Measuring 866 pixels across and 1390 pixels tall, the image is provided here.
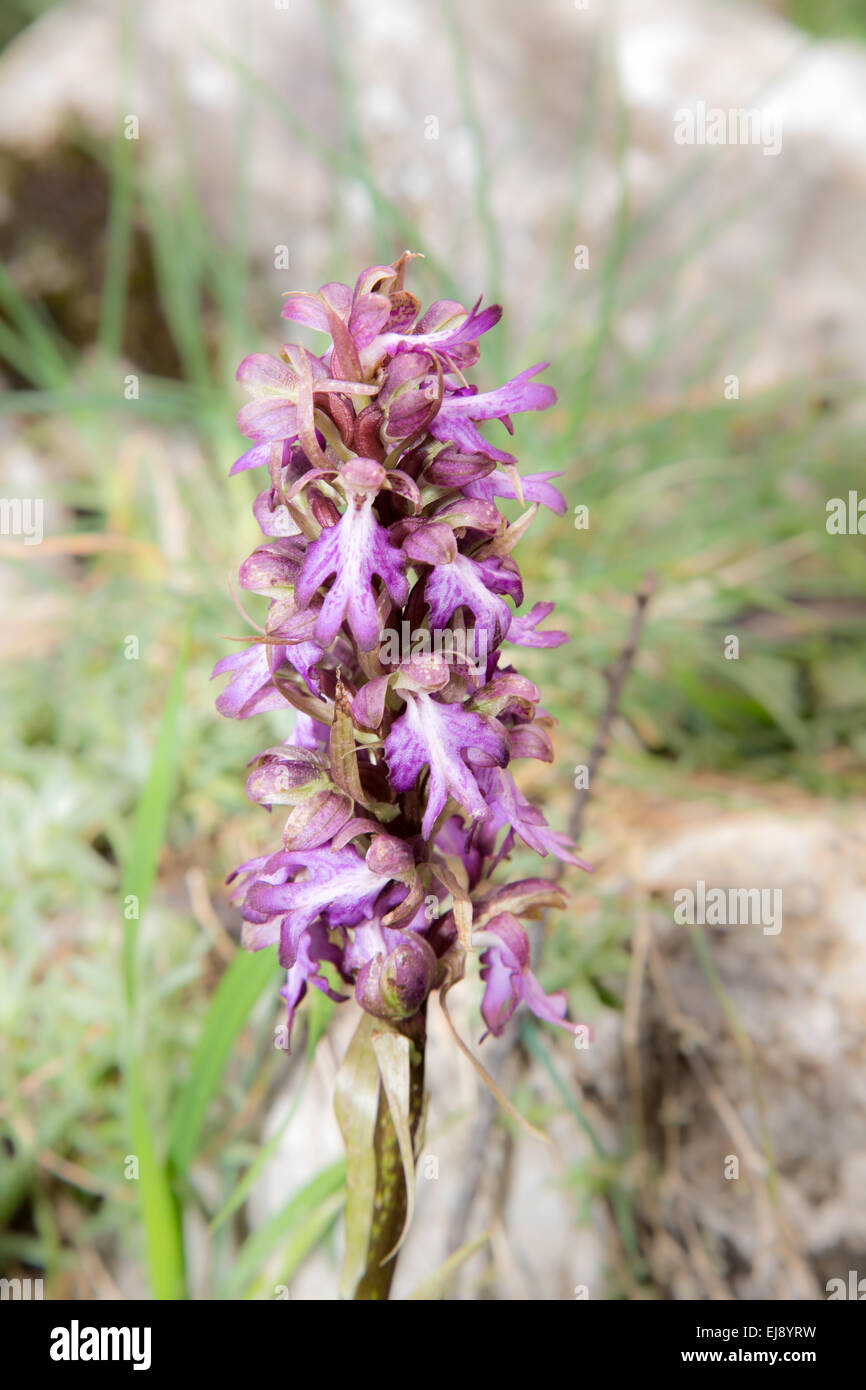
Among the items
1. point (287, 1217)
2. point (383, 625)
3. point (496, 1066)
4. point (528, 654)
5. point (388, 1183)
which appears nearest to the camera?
point (383, 625)

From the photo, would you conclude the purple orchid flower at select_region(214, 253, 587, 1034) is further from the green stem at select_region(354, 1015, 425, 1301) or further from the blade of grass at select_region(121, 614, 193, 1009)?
the blade of grass at select_region(121, 614, 193, 1009)

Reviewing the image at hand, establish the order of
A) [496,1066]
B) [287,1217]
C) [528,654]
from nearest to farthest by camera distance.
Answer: [287,1217] → [496,1066] → [528,654]

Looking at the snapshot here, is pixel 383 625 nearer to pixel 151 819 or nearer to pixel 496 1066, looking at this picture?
pixel 151 819

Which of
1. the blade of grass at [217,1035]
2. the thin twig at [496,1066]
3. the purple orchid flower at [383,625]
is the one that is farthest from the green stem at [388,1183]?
the thin twig at [496,1066]

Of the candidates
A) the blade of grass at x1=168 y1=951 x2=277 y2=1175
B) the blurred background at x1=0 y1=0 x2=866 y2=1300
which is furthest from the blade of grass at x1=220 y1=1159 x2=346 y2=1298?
the blade of grass at x1=168 y1=951 x2=277 y2=1175

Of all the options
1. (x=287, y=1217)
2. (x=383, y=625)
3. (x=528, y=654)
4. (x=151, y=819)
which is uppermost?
(x=528, y=654)

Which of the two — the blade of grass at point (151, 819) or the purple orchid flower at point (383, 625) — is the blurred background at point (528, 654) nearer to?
the blade of grass at point (151, 819)

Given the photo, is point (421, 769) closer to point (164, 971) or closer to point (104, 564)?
point (164, 971)

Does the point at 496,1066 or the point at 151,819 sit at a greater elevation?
the point at 151,819

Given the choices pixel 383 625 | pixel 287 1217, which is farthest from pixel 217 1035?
pixel 383 625
